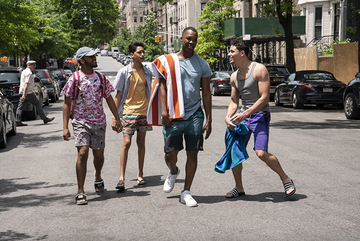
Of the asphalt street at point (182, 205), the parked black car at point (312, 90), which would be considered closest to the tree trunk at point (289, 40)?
the parked black car at point (312, 90)

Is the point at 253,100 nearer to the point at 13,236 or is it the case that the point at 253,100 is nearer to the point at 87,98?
the point at 87,98

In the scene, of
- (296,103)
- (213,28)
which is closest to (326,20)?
(213,28)

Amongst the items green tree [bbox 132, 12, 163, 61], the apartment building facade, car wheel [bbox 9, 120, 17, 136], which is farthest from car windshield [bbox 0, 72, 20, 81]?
green tree [bbox 132, 12, 163, 61]

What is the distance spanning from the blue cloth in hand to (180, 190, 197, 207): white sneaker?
1.56 ft

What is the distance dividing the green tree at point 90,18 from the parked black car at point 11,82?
169 feet

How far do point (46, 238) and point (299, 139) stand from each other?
26.9ft

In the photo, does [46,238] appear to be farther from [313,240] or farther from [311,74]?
[311,74]

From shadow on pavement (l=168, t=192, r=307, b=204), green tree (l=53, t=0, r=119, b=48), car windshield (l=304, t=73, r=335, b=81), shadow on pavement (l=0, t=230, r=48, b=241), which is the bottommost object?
shadow on pavement (l=168, t=192, r=307, b=204)

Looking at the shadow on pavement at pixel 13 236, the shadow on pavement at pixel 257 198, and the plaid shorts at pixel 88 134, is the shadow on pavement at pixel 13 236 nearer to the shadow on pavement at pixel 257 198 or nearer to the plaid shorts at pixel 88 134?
the plaid shorts at pixel 88 134

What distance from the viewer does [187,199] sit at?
247 inches

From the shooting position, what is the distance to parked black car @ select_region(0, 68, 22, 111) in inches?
723

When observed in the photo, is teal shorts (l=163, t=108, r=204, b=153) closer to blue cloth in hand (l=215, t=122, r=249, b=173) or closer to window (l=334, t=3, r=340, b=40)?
blue cloth in hand (l=215, t=122, r=249, b=173)

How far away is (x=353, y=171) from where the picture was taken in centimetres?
835

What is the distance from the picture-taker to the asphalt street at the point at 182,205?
5273 mm
